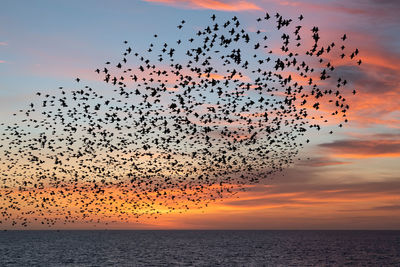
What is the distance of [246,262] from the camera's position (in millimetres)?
106375

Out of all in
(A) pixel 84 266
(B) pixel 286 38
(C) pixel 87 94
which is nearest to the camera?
(B) pixel 286 38

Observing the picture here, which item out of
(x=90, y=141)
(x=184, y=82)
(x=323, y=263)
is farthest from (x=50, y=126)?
(x=323, y=263)

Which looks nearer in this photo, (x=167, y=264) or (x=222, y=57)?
(x=222, y=57)

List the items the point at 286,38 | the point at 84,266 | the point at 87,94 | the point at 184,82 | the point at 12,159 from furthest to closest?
1. the point at 84,266
2. the point at 12,159
3. the point at 87,94
4. the point at 184,82
5. the point at 286,38

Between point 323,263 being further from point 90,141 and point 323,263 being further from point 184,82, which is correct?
point 184,82

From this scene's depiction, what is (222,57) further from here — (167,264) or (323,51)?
(167,264)

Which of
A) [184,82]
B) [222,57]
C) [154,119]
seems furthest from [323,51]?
[154,119]

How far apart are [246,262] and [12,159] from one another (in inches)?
2415

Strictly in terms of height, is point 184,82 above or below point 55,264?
above

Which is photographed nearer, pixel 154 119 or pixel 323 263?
pixel 154 119

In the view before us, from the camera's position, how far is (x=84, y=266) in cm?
9988

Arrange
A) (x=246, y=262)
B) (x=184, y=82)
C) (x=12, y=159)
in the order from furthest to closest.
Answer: (x=246, y=262), (x=12, y=159), (x=184, y=82)

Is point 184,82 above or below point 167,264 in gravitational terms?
above

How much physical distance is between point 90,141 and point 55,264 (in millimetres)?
61030
